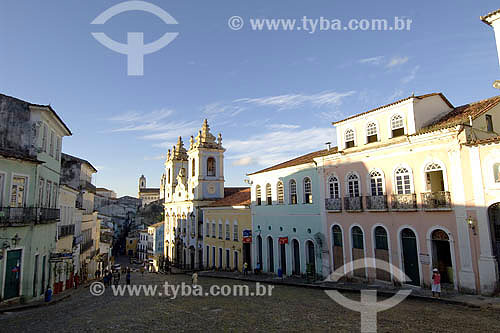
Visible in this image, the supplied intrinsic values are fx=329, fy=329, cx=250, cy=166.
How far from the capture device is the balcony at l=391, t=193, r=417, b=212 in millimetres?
16562

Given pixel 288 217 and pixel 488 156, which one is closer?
pixel 488 156

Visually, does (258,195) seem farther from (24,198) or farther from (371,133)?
(24,198)

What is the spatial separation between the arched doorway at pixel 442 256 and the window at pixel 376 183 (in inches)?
139

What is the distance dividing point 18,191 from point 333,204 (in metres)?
17.1

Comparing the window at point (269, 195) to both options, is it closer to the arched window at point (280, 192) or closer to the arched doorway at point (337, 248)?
the arched window at point (280, 192)

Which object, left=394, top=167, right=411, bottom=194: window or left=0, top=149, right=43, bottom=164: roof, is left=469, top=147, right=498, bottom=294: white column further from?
left=0, top=149, right=43, bottom=164: roof

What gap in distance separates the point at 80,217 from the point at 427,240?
28.4 meters

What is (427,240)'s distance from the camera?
1602cm

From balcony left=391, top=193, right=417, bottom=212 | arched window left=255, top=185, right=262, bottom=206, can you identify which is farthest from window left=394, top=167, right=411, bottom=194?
arched window left=255, top=185, right=262, bottom=206

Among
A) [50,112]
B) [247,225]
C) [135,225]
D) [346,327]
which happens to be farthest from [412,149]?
[135,225]

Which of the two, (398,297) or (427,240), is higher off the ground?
(427,240)

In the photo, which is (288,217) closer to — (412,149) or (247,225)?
(247,225)

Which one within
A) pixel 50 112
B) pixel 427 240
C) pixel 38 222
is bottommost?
pixel 427 240

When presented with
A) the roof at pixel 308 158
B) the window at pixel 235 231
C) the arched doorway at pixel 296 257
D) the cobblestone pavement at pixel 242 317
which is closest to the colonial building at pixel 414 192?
the roof at pixel 308 158
